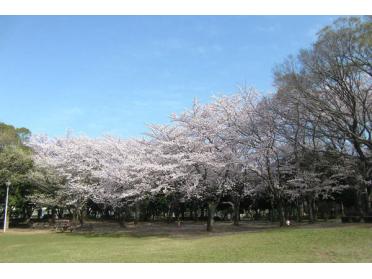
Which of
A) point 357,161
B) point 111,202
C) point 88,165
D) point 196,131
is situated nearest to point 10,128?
point 88,165

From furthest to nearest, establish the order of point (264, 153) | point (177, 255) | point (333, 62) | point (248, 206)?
1. point (248, 206)
2. point (264, 153)
3. point (333, 62)
4. point (177, 255)

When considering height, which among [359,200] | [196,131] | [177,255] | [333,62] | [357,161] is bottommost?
[177,255]

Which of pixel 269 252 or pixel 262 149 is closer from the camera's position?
pixel 269 252

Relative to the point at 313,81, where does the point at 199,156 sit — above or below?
below

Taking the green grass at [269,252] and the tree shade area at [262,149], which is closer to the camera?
the green grass at [269,252]

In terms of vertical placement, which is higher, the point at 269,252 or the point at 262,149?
the point at 262,149

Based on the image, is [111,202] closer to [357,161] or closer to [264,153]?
[264,153]

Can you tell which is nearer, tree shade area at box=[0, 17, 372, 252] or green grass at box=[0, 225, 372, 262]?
green grass at box=[0, 225, 372, 262]

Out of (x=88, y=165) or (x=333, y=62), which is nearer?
(x=333, y=62)

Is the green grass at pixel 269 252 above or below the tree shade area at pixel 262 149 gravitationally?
below

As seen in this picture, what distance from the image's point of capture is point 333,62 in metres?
18.9

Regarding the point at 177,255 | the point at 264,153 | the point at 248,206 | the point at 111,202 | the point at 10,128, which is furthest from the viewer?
the point at 248,206

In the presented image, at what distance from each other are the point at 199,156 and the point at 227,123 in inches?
125

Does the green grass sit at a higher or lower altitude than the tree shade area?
lower
